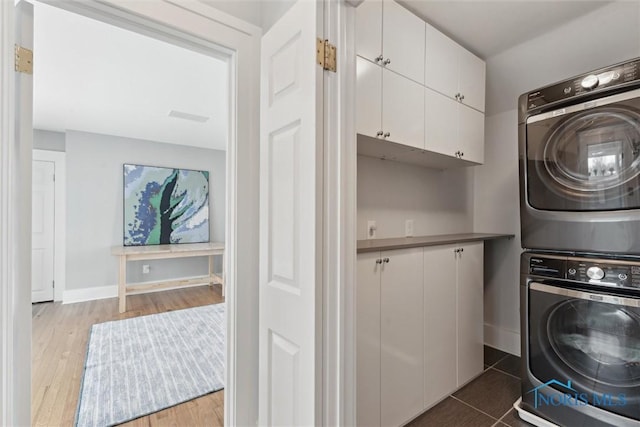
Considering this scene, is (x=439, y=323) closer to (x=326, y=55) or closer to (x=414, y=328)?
(x=414, y=328)

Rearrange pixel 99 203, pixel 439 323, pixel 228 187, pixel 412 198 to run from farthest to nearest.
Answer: pixel 99 203
pixel 412 198
pixel 439 323
pixel 228 187

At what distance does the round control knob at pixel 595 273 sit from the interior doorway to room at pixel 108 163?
77.6 inches

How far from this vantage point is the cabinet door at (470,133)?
2.01 m

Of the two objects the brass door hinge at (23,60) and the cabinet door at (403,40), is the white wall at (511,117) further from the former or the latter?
the brass door hinge at (23,60)

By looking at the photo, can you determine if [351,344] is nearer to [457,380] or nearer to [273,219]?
[273,219]


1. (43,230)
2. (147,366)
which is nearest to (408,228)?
(147,366)

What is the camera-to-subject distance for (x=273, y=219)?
122 centimetres

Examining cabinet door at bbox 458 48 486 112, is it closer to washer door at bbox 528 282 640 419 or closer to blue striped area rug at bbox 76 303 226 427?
washer door at bbox 528 282 640 419

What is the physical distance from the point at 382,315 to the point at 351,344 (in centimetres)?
49

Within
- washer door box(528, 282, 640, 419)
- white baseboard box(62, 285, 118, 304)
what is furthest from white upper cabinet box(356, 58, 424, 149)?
white baseboard box(62, 285, 118, 304)

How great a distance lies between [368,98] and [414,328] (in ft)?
4.23

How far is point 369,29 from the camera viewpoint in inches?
57.3

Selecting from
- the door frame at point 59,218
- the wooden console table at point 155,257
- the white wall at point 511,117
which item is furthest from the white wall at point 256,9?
the door frame at point 59,218
